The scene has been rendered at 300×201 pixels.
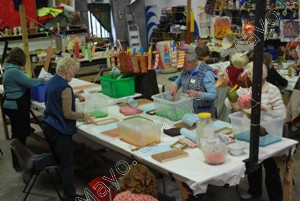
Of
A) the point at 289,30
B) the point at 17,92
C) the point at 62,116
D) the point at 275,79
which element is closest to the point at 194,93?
the point at 62,116

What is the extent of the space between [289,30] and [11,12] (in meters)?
6.32

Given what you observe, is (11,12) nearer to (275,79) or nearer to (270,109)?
(275,79)

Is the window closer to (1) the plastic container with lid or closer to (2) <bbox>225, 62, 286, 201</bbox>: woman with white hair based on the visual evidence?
(2) <bbox>225, 62, 286, 201</bbox>: woman with white hair

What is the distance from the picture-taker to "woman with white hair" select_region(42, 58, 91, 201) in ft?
10.9

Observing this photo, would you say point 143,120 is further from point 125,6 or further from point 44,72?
point 125,6

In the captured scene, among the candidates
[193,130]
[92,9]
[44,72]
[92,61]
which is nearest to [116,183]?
[193,130]

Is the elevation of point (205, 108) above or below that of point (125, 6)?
below

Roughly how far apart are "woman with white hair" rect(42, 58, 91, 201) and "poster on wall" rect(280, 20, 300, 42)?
4.46 meters

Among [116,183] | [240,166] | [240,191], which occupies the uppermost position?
[240,166]

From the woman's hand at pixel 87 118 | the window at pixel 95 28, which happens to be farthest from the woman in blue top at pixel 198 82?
the window at pixel 95 28

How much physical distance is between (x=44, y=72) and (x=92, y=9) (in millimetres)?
7598

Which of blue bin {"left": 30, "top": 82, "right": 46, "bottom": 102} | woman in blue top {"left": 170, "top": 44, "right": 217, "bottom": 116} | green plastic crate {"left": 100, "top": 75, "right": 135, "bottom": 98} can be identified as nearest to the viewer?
woman in blue top {"left": 170, "top": 44, "right": 217, "bottom": 116}

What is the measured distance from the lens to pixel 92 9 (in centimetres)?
1204

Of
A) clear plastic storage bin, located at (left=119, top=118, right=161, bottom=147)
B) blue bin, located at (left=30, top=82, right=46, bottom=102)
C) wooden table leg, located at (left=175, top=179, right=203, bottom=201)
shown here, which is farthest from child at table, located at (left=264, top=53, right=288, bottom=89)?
blue bin, located at (left=30, top=82, right=46, bottom=102)
